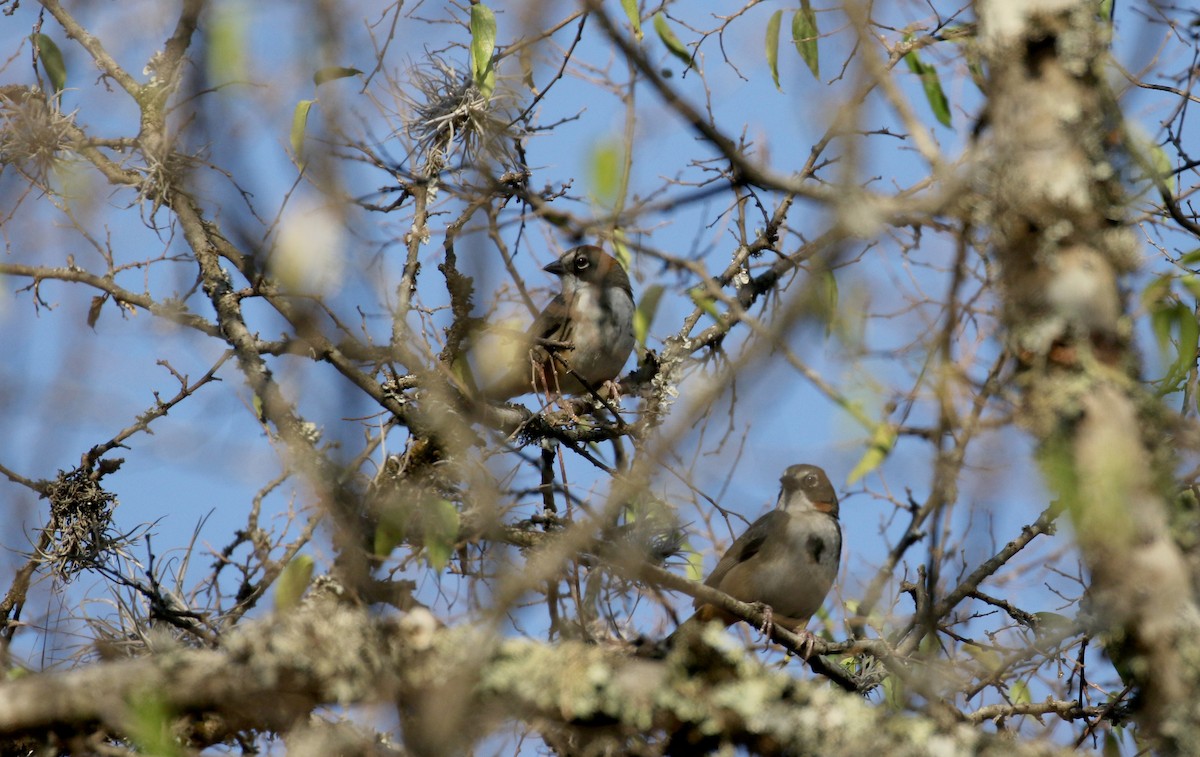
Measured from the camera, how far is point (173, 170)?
15.4 feet

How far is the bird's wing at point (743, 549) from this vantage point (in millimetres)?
6680

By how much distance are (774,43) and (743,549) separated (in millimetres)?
3076

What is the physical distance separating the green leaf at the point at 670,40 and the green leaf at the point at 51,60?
2619 millimetres

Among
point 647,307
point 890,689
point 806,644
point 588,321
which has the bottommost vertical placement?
point 890,689

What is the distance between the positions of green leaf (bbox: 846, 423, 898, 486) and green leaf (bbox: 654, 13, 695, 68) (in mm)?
2636

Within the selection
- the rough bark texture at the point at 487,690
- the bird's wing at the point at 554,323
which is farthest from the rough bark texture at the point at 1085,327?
the bird's wing at the point at 554,323

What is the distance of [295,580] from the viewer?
11.7ft

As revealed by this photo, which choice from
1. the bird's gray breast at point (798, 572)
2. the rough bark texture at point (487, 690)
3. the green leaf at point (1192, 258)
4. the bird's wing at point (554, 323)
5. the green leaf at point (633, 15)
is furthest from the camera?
the bird's wing at point (554, 323)

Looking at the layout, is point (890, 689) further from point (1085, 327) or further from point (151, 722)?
point (151, 722)

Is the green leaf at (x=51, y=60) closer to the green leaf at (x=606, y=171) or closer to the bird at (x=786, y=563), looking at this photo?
the green leaf at (x=606, y=171)

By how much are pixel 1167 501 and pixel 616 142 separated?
2390mm

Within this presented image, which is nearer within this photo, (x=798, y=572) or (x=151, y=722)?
(x=151, y=722)

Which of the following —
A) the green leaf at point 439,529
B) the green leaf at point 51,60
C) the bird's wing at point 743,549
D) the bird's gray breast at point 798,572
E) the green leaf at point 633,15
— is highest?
the green leaf at point 51,60

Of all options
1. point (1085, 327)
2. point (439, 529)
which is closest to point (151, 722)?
point (439, 529)
